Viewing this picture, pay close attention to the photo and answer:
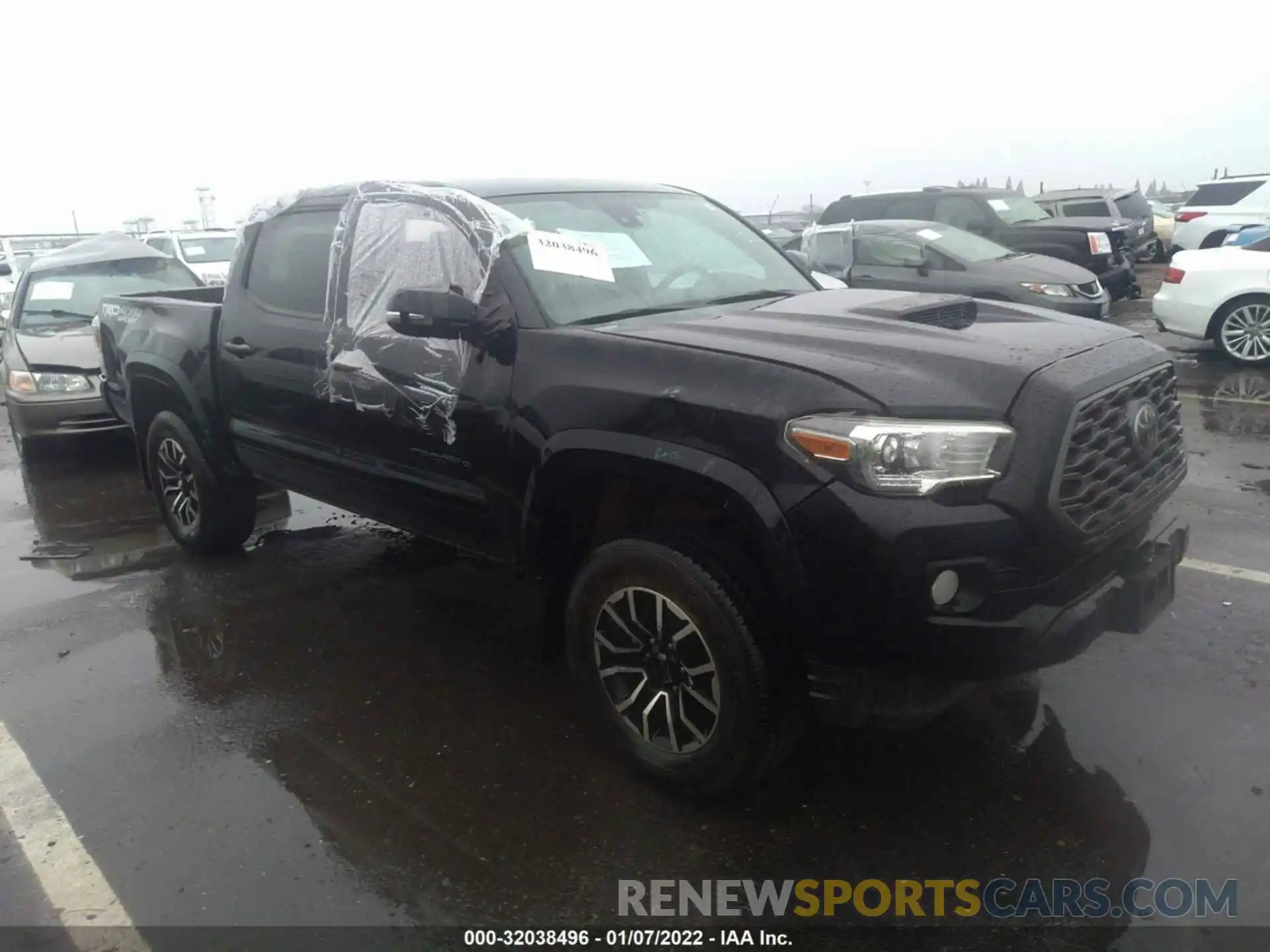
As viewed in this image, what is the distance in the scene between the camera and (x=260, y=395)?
4703 millimetres

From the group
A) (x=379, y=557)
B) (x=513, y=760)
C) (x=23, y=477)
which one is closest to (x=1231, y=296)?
(x=379, y=557)

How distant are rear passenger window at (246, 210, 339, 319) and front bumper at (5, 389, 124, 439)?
13.3 feet

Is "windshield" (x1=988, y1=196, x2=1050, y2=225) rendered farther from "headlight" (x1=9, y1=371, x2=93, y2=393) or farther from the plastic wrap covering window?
the plastic wrap covering window

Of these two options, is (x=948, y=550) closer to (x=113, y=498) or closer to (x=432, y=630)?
(x=432, y=630)

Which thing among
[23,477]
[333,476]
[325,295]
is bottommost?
[23,477]

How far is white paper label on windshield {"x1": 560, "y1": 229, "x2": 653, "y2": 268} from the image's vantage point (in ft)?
12.6

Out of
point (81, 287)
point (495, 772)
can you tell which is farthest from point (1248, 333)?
point (81, 287)

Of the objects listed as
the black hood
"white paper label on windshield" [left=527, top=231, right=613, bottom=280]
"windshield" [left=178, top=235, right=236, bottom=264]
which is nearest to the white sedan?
the black hood

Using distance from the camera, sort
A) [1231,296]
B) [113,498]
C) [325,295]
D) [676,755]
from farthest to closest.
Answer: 1. [1231,296]
2. [113,498]
3. [325,295]
4. [676,755]

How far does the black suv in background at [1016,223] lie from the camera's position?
44.1 feet

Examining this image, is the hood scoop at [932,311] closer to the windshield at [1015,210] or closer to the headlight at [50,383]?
the headlight at [50,383]

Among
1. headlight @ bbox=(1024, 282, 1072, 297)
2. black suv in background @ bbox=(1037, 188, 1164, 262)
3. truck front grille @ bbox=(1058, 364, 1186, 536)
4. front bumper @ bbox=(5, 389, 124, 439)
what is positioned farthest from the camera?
black suv in background @ bbox=(1037, 188, 1164, 262)

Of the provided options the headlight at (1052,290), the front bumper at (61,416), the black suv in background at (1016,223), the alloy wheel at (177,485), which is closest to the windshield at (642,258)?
the alloy wheel at (177,485)

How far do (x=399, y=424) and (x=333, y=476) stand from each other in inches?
26.8
